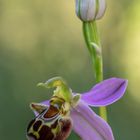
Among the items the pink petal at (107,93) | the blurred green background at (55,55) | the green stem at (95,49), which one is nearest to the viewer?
the pink petal at (107,93)

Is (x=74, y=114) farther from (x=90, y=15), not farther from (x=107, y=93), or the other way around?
(x=90, y=15)

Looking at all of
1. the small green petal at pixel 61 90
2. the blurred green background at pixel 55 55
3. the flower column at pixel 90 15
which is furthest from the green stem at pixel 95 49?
the blurred green background at pixel 55 55

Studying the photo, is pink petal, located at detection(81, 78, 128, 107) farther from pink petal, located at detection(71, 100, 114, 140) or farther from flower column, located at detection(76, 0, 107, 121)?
flower column, located at detection(76, 0, 107, 121)

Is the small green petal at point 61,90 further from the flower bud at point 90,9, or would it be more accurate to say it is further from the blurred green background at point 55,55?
the blurred green background at point 55,55

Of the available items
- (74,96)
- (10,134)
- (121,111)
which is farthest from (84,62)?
(74,96)

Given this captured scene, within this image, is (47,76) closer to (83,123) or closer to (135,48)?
(135,48)

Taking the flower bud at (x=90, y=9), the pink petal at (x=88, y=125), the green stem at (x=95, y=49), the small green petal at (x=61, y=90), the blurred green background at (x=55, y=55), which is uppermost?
the flower bud at (x=90, y=9)

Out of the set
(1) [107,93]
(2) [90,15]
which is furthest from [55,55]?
(1) [107,93]
